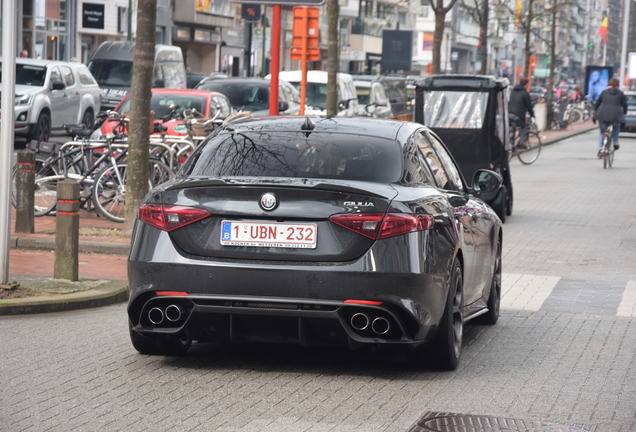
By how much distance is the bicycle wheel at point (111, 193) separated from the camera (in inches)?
622

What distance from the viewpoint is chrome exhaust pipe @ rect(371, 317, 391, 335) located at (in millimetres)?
7359

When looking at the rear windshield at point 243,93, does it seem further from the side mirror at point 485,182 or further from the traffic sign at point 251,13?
the traffic sign at point 251,13

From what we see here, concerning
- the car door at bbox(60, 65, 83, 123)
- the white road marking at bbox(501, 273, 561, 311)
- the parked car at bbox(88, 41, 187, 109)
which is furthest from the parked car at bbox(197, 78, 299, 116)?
the white road marking at bbox(501, 273, 561, 311)

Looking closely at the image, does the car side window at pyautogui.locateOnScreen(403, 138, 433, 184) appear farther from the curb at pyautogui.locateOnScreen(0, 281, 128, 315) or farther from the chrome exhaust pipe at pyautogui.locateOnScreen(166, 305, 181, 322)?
the curb at pyautogui.locateOnScreen(0, 281, 128, 315)

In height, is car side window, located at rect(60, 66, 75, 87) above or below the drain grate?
above

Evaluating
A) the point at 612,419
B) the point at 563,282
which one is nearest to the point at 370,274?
the point at 612,419

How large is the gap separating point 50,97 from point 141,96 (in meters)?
18.1

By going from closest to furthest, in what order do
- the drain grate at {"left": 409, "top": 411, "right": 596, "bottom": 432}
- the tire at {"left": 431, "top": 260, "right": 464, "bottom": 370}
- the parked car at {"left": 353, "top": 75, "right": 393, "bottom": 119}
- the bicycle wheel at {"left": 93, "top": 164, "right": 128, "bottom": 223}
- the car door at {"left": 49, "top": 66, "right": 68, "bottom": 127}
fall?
1. the drain grate at {"left": 409, "top": 411, "right": 596, "bottom": 432}
2. the tire at {"left": 431, "top": 260, "right": 464, "bottom": 370}
3. the bicycle wheel at {"left": 93, "top": 164, "right": 128, "bottom": 223}
4. the car door at {"left": 49, "top": 66, "right": 68, "bottom": 127}
5. the parked car at {"left": 353, "top": 75, "right": 393, "bottom": 119}

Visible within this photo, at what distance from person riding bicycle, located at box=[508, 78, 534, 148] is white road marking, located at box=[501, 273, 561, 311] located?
62.9 feet

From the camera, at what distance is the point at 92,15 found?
62.2 m

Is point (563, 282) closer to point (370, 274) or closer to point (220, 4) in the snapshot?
point (370, 274)

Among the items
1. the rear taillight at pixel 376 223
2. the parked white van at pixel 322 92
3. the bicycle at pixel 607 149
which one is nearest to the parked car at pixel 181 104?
the parked white van at pixel 322 92

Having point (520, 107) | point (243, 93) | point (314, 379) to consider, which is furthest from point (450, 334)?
point (520, 107)

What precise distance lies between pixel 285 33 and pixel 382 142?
8196 centimetres
